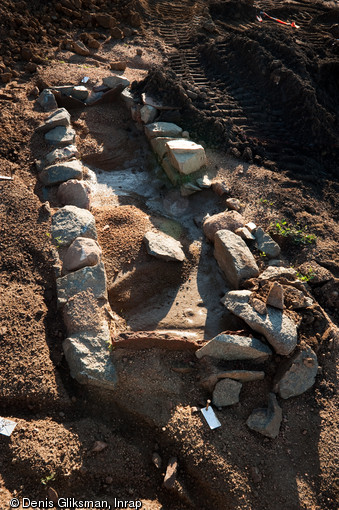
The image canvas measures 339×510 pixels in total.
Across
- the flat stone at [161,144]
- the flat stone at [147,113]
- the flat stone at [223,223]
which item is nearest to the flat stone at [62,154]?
the flat stone at [161,144]

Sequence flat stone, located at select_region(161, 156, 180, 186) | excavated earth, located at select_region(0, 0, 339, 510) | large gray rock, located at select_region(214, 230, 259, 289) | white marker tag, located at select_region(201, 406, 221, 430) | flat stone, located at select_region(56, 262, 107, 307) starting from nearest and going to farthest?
excavated earth, located at select_region(0, 0, 339, 510), white marker tag, located at select_region(201, 406, 221, 430), flat stone, located at select_region(56, 262, 107, 307), large gray rock, located at select_region(214, 230, 259, 289), flat stone, located at select_region(161, 156, 180, 186)

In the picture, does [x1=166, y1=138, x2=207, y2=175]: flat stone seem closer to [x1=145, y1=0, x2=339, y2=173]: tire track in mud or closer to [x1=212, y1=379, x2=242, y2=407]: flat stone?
[x1=145, y1=0, x2=339, y2=173]: tire track in mud

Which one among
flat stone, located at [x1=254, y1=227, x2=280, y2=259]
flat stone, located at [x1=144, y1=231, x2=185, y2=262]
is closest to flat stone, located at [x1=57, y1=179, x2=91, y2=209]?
flat stone, located at [x1=144, y1=231, x2=185, y2=262]

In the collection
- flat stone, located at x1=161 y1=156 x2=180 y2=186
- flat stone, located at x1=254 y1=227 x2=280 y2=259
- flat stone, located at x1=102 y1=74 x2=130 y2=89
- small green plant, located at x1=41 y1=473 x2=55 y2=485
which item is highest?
flat stone, located at x1=102 y1=74 x2=130 y2=89

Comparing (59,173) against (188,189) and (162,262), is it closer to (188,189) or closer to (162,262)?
(188,189)

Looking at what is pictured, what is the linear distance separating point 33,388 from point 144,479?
1191mm

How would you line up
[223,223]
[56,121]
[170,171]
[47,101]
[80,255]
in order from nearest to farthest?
[80,255], [223,223], [170,171], [56,121], [47,101]

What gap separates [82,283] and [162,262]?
105 centimetres

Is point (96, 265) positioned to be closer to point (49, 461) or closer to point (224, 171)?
point (49, 461)

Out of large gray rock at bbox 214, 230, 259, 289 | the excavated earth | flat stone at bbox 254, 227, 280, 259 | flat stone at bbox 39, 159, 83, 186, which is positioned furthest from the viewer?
flat stone at bbox 39, 159, 83, 186

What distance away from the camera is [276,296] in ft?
12.0

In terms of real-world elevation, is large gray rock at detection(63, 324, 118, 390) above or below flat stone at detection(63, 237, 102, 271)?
below

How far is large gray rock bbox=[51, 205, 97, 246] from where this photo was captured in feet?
13.9

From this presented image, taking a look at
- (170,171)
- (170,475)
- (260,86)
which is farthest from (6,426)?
(260,86)
